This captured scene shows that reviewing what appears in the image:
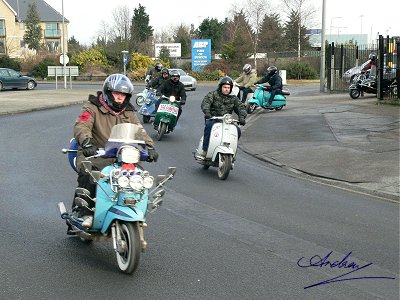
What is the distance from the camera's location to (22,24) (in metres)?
95.4

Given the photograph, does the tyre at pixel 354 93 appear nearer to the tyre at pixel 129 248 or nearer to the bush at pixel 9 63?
the tyre at pixel 129 248

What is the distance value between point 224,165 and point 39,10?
95086 mm

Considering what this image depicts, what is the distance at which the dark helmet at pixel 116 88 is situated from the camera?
589 centimetres

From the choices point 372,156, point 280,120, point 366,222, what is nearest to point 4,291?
point 366,222

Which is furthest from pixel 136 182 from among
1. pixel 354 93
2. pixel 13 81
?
pixel 13 81

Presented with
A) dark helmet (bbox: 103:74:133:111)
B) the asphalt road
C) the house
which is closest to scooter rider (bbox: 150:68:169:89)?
the asphalt road

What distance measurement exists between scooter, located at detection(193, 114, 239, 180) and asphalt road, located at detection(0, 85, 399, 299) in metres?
0.23

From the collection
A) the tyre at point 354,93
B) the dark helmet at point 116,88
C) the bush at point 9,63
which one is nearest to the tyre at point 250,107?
the tyre at point 354,93

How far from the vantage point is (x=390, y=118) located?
18.5 metres

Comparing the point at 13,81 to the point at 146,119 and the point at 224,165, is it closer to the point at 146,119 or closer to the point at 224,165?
the point at 146,119

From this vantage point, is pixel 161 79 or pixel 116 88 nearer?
pixel 116 88

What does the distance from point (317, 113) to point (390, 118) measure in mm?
3227

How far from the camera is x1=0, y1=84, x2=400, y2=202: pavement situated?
10.8 metres

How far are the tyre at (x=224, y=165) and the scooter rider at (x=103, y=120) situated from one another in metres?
4.41
